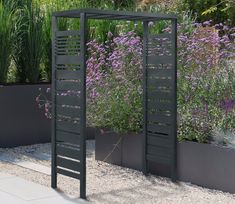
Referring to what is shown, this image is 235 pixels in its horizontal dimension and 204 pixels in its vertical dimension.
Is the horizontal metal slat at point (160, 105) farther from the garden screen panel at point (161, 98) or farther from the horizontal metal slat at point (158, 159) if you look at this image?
the horizontal metal slat at point (158, 159)

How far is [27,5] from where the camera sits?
9602 millimetres

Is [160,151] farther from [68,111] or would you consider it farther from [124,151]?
[68,111]

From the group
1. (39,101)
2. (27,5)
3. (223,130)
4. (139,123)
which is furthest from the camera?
(27,5)

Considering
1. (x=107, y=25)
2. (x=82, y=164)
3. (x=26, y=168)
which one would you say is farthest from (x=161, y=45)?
(x=107, y=25)

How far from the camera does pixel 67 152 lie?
5.83 m

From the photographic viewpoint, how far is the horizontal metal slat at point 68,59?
5577 mm

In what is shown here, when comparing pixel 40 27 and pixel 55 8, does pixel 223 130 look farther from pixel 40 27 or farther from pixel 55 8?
pixel 55 8

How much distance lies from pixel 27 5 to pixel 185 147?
452 cm

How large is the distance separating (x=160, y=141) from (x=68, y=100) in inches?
51.2

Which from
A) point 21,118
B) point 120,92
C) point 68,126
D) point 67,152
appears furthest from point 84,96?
point 21,118

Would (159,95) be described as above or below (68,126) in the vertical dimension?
above

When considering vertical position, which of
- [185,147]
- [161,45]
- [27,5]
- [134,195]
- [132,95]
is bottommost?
[134,195]

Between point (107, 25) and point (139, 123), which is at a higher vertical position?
point (107, 25)

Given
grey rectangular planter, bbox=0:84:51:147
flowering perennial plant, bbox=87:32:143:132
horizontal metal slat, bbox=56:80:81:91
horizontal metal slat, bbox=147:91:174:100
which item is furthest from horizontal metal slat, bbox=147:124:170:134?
grey rectangular planter, bbox=0:84:51:147
